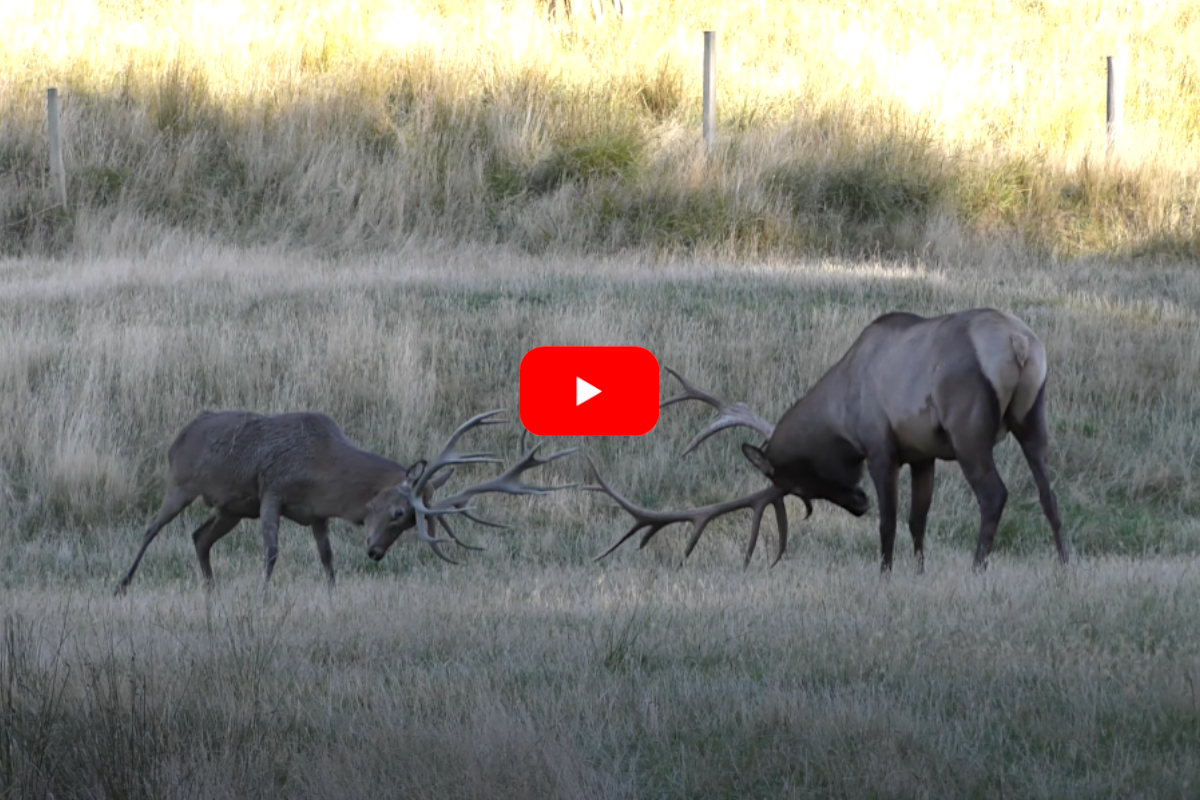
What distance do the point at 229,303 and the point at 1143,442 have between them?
7.38 metres

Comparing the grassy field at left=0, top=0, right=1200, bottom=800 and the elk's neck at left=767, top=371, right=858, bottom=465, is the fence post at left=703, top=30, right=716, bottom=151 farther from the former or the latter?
the elk's neck at left=767, top=371, right=858, bottom=465

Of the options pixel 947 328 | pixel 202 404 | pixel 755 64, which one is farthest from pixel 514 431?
pixel 755 64

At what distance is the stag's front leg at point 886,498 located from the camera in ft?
27.1

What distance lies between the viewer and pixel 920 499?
8.68m

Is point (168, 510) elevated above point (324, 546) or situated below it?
above

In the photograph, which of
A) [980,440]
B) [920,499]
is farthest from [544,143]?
[980,440]

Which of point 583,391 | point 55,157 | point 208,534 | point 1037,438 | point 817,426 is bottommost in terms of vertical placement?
point 583,391

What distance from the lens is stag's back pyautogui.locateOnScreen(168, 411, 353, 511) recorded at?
28.3 ft

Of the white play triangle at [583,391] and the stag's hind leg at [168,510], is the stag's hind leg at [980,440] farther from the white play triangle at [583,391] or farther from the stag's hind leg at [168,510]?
the white play triangle at [583,391]

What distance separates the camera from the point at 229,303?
1353cm

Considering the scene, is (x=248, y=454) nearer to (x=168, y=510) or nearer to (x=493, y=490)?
(x=168, y=510)

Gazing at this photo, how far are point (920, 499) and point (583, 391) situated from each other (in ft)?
14.6

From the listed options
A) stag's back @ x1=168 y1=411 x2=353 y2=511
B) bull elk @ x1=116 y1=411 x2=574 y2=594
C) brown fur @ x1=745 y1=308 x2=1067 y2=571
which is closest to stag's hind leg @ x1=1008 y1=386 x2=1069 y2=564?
brown fur @ x1=745 y1=308 x2=1067 y2=571

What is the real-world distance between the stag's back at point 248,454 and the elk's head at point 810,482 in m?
2.30
